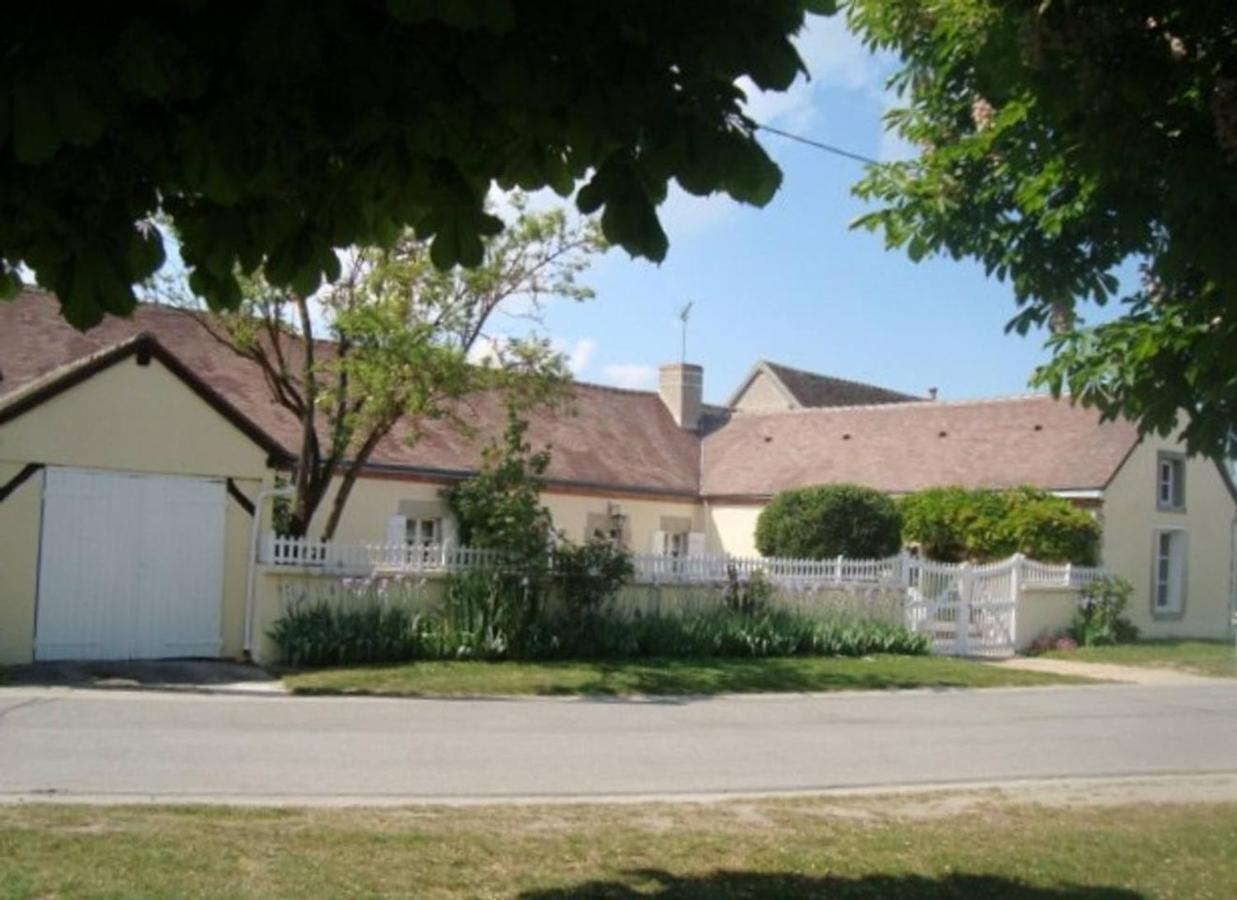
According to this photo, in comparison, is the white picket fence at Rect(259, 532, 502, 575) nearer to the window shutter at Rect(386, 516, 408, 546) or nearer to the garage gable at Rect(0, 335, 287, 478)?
the garage gable at Rect(0, 335, 287, 478)

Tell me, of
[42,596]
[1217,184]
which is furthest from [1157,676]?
[1217,184]

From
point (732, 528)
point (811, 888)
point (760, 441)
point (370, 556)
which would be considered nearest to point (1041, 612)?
point (732, 528)

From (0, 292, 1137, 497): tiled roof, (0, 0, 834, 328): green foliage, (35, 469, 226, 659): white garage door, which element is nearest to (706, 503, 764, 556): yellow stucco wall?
(0, 292, 1137, 497): tiled roof

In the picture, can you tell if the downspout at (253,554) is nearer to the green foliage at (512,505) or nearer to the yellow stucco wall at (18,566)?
the yellow stucco wall at (18,566)

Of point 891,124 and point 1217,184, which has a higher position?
point 891,124

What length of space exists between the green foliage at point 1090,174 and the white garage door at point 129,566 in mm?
11181

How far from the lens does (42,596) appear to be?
1620 centimetres

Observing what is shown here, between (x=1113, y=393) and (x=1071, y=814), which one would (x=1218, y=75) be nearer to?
(x=1113, y=393)

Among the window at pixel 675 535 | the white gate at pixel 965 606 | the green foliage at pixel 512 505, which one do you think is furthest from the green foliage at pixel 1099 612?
the green foliage at pixel 512 505

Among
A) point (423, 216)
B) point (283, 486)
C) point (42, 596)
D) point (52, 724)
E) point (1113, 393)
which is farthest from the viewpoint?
point (283, 486)

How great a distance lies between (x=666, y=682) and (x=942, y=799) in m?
7.52

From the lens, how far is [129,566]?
55.4 feet

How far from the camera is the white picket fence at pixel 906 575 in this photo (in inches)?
734

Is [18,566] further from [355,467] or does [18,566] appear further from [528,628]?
[528,628]
